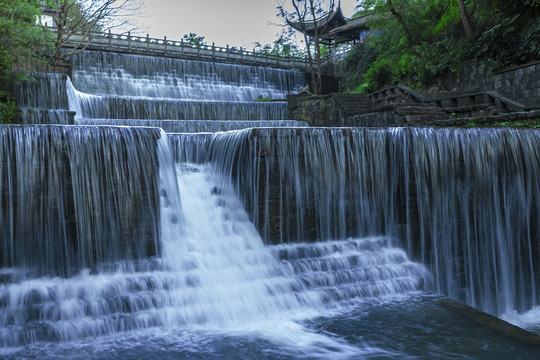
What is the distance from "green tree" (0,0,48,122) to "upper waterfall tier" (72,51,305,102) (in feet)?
11.8

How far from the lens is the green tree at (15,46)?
11.1 meters

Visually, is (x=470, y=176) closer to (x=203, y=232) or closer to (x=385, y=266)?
(x=385, y=266)

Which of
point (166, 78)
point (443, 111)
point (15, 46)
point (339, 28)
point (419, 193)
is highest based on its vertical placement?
point (339, 28)

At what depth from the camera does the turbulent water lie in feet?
16.4

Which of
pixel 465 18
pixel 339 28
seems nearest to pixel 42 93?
pixel 465 18

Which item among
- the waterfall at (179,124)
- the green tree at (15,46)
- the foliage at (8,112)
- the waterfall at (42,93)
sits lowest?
the waterfall at (179,124)

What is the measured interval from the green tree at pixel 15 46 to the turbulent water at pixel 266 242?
18.6 feet

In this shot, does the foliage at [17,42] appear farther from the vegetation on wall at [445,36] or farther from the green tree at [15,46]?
the vegetation on wall at [445,36]

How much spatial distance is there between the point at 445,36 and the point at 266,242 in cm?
1772

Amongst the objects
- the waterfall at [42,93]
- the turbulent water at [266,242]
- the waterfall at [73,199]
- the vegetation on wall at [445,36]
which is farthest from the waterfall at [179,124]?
the vegetation on wall at [445,36]

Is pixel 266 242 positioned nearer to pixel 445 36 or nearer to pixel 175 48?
pixel 445 36

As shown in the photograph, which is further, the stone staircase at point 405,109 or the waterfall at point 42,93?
the stone staircase at point 405,109

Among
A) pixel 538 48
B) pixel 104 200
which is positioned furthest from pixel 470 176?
pixel 538 48

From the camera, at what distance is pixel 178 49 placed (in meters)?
28.0
